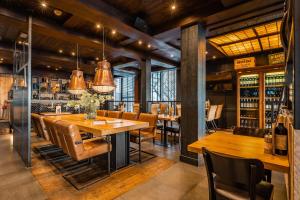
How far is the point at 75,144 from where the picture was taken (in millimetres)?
2293

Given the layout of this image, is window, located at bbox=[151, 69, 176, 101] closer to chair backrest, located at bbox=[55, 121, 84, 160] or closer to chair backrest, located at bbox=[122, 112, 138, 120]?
chair backrest, located at bbox=[122, 112, 138, 120]

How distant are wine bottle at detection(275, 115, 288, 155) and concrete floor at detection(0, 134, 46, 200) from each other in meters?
2.66

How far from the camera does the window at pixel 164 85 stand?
8.94 meters

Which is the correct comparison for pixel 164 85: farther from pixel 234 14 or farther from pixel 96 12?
pixel 96 12

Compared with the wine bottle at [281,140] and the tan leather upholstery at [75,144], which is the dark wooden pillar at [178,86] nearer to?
the tan leather upholstery at [75,144]

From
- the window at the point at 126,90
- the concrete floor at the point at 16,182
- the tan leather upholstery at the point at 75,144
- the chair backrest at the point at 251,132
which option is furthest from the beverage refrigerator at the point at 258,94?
the window at the point at 126,90

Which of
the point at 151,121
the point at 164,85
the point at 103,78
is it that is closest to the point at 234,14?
the point at 151,121

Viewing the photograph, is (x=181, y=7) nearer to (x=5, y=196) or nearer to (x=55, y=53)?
(x=5, y=196)

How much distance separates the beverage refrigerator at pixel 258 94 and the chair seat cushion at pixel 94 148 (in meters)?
4.78

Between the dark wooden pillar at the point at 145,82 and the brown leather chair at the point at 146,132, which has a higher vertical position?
the dark wooden pillar at the point at 145,82

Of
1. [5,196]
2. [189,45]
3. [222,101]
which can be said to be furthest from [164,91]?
[5,196]

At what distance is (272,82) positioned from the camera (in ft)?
16.7

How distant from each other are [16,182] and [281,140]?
341 cm

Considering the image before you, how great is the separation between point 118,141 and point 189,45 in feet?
7.70
